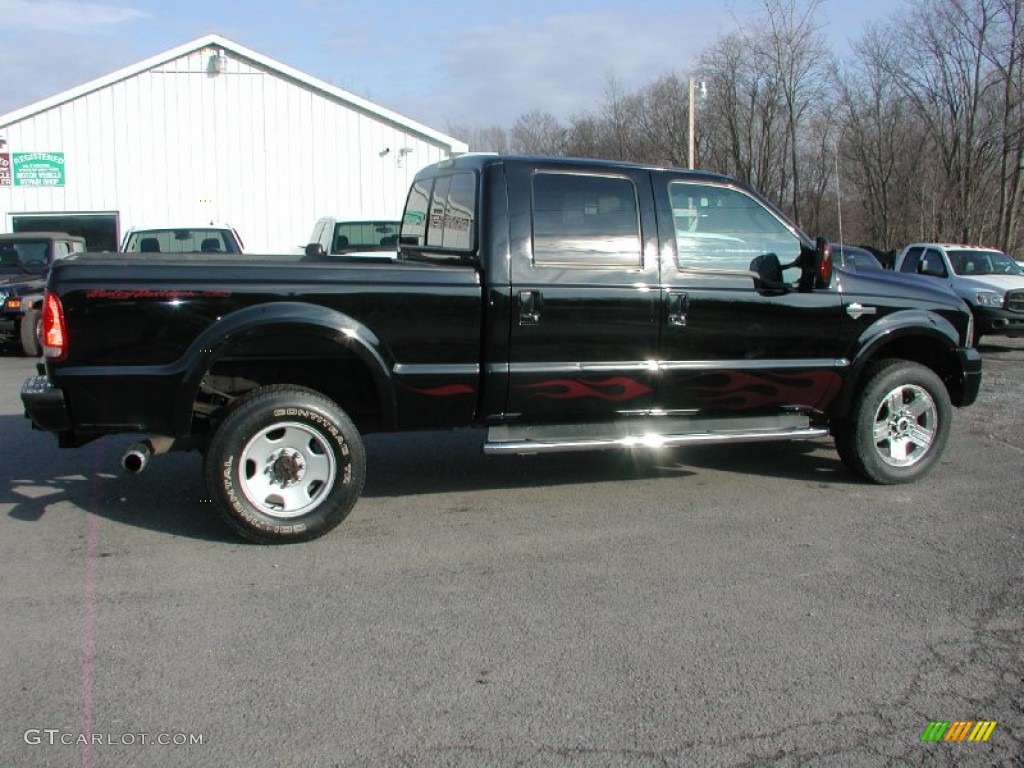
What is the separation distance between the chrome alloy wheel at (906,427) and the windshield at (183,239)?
9.92m

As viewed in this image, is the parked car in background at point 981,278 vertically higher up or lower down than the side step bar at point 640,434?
higher up

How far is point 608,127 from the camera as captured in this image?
41844 millimetres

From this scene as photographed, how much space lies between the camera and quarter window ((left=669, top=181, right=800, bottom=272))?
5703mm

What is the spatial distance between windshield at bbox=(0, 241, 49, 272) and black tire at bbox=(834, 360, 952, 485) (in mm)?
13133

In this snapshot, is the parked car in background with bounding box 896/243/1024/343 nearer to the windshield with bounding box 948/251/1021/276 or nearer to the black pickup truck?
the windshield with bounding box 948/251/1021/276

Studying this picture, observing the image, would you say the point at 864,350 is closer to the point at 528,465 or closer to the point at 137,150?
the point at 528,465

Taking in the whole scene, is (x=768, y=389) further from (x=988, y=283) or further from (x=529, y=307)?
(x=988, y=283)

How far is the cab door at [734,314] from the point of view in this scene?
5617 mm

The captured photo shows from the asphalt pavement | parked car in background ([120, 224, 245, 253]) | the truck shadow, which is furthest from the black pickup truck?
parked car in background ([120, 224, 245, 253])

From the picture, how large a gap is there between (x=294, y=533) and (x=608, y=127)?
3931 cm

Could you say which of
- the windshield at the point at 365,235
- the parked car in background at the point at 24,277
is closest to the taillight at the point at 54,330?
the parked car in background at the point at 24,277

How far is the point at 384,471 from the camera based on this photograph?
6.55m

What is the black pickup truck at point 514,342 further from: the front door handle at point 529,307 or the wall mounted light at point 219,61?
the wall mounted light at point 219,61

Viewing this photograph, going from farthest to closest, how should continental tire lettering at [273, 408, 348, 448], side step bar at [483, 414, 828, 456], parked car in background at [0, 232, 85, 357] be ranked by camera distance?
1. parked car in background at [0, 232, 85, 357]
2. side step bar at [483, 414, 828, 456]
3. continental tire lettering at [273, 408, 348, 448]
